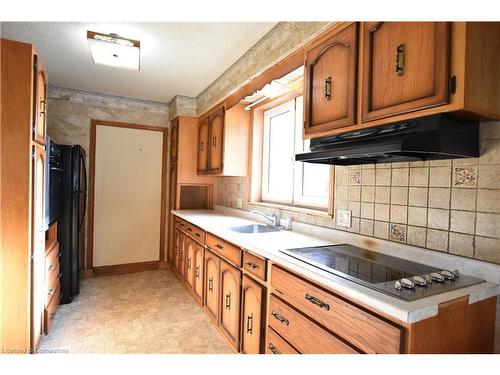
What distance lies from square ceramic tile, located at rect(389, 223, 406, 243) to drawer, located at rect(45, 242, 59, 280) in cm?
244

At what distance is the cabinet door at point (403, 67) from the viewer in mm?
1012

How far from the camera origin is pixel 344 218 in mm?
1771

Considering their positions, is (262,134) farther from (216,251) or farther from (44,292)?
(44,292)

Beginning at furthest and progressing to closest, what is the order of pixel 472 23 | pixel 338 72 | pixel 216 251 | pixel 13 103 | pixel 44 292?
pixel 216 251, pixel 44 292, pixel 13 103, pixel 338 72, pixel 472 23

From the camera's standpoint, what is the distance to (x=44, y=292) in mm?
2115

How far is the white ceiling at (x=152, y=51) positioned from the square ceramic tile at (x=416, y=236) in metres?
1.61

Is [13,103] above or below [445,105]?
above

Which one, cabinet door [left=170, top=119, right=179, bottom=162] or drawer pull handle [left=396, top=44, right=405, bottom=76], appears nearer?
drawer pull handle [left=396, top=44, right=405, bottom=76]

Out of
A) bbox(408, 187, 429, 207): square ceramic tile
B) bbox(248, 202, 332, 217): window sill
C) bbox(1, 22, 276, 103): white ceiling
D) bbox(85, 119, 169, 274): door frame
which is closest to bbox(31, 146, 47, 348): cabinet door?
bbox(1, 22, 276, 103): white ceiling

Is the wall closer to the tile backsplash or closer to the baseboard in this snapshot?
the baseboard

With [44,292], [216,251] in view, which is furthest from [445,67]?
[44,292]

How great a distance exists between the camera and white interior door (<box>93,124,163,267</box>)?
3707 millimetres
